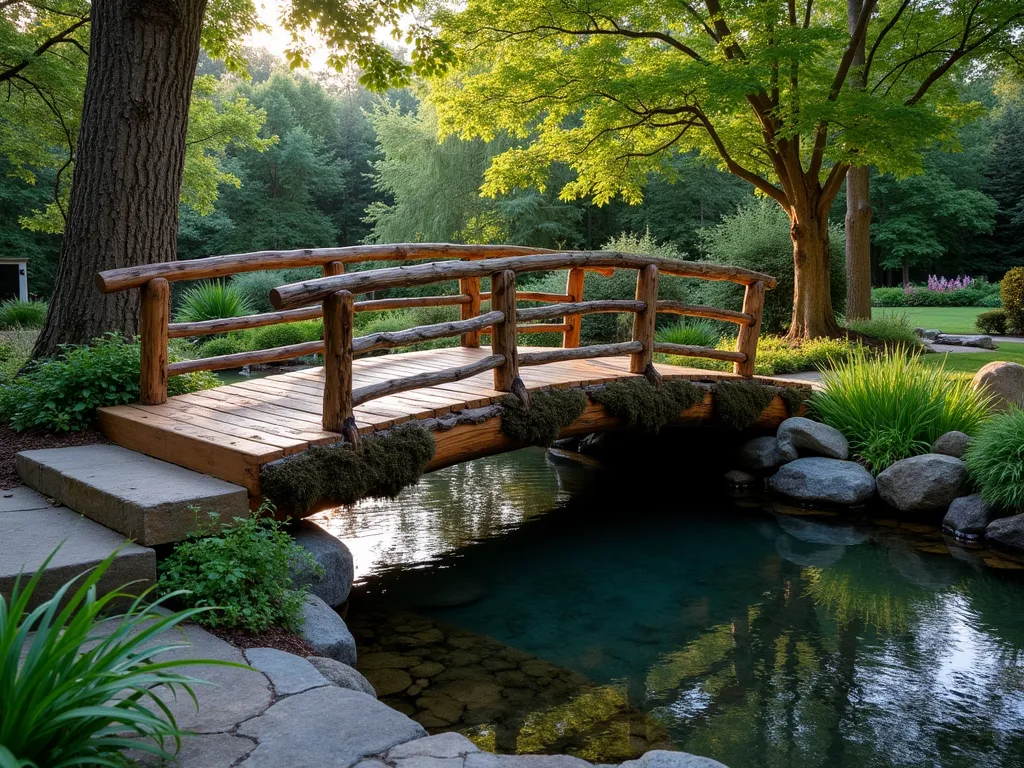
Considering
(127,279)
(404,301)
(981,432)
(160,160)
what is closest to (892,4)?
(981,432)

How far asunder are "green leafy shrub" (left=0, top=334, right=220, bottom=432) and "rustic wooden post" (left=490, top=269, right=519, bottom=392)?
2398 millimetres

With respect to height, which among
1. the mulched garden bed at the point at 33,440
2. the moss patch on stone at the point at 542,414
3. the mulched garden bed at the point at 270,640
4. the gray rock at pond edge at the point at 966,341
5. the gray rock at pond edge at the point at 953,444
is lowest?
the mulched garden bed at the point at 270,640

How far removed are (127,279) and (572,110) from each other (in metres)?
8.64

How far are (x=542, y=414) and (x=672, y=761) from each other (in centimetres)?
336

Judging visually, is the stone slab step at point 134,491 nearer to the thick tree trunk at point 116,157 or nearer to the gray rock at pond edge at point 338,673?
the gray rock at pond edge at point 338,673

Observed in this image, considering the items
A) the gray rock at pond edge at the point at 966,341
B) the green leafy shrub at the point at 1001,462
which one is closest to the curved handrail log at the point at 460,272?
the green leafy shrub at the point at 1001,462

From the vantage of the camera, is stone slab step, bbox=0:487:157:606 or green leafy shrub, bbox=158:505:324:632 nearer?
stone slab step, bbox=0:487:157:606

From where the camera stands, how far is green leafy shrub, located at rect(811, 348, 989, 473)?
726 cm

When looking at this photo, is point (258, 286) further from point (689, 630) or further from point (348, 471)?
point (689, 630)

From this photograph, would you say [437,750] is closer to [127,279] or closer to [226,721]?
[226,721]

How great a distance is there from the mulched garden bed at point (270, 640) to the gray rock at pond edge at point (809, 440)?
534 centimetres

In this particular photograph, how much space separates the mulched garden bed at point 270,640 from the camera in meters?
3.37

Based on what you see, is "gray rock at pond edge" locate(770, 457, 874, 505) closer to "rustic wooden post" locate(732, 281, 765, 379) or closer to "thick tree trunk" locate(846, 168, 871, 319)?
"rustic wooden post" locate(732, 281, 765, 379)

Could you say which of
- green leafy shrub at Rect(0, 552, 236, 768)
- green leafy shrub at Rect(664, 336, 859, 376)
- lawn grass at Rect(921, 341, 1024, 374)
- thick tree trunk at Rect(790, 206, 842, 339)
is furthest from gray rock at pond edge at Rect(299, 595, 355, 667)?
thick tree trunk at Rect(790, 206, 842, 339)
